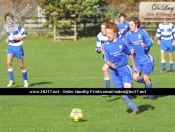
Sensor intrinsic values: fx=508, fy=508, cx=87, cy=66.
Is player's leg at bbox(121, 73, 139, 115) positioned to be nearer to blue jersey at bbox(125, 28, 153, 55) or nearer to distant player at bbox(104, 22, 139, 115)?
distant player at bbox(104, 22, 139, 115)

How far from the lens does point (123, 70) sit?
34.2 feet

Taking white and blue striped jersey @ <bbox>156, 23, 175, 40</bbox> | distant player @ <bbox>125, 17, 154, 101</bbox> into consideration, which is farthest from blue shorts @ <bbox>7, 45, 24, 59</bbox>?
white and blue striped jersey @ <bbox>156, 23, 175, 40</bbox>

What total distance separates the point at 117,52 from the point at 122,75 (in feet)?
1.66

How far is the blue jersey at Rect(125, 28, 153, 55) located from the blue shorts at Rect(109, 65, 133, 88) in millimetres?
1843

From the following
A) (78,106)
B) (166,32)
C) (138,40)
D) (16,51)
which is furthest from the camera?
(166,32)

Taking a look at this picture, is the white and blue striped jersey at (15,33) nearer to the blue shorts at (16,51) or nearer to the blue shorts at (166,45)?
the blue shorts at (16,51)

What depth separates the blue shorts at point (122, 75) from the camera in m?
10.4

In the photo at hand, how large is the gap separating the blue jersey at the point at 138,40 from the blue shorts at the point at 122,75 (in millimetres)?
1843

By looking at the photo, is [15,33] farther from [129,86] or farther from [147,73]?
[129,86]

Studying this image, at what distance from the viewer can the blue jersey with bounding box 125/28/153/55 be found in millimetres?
12233

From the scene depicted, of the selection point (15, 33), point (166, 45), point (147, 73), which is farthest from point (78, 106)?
point (166, 45)

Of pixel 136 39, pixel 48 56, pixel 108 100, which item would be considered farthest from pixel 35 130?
pixel 48 56

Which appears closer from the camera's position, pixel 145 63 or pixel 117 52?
pixel 117 52

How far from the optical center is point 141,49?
1240 cm
